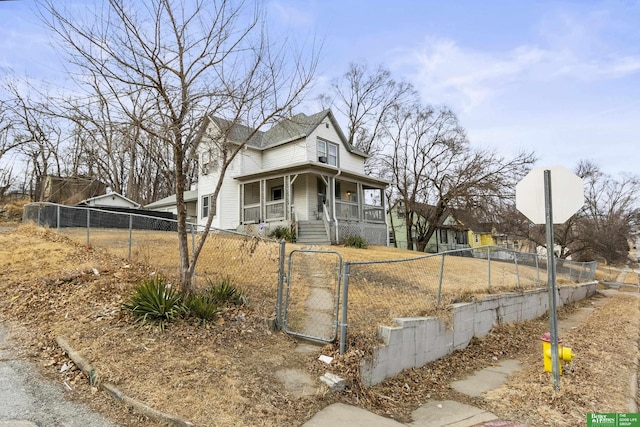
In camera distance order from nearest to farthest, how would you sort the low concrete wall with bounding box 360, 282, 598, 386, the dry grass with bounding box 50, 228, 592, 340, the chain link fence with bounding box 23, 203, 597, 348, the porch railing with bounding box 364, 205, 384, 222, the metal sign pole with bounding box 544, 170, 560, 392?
the metal sign pole with bounding box 544, 170, 560, 392, the low concrete wall with bounding box 360, 282, 598, 386, the chain link fence with bounding box 23, 203, 597, 348, the dry grass with bounding box 50, 228, 592, 340, the porch railing with bounding box 364, 205, 384, 222

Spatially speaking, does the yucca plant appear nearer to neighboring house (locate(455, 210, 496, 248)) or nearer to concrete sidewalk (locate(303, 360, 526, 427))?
concrete sidewalk (locate(303, 360, 526, 427))

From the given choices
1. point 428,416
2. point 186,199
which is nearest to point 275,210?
point 186,199

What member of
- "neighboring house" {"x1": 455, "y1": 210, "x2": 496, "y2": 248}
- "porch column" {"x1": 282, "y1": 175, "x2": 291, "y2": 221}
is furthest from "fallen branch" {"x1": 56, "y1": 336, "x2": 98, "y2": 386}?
"neighboring house" {"x1": 455, "y1": 210, "x2": 496, "y2": 248}

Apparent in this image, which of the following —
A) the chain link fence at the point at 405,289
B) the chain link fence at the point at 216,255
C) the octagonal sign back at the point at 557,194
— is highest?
the octagonal sign back at the point at 557,194

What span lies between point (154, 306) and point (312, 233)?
1240 centimetres

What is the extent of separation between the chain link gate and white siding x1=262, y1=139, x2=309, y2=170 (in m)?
8.85

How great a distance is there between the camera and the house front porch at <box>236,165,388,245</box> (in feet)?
56.5

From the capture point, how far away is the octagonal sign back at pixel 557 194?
176 inches

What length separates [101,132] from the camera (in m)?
5.71

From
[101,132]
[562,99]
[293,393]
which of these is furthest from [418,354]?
[562,99]

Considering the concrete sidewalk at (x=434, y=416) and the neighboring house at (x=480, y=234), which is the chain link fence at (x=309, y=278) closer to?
the concrete sidewalk at (x=434, y=416)

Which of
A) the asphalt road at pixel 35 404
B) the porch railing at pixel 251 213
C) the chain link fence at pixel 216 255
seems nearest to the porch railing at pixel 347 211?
the porch railing at pixel 251 213

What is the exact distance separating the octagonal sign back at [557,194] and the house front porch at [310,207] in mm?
12188

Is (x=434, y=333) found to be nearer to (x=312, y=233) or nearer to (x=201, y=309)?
(x=201, y=309)
